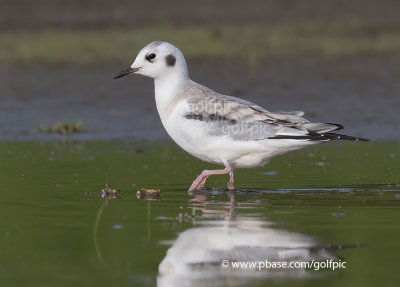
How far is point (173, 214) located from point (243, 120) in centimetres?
162

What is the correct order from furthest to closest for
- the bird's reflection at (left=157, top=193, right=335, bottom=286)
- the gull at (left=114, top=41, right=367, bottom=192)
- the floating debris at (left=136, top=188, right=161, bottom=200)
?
the gull at (left=114, top=41, right=367, bottom=192) → the floating debris at (left=136, top=188, right=161, bottom=200) → the bird's reflection at (left=157, top=193, right=335, bottom=286)

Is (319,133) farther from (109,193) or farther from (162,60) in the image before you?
(109,193)

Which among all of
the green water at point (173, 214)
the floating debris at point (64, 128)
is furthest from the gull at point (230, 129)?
the floating debris at point (64, 128)

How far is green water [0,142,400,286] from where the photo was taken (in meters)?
5.39

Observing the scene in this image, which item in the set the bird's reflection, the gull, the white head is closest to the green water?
the bird's reflection

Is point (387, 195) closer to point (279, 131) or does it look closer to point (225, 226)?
point (279, 131)

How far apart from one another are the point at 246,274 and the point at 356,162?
5.81 meters

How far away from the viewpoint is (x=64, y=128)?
541 inches

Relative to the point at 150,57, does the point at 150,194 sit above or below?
below

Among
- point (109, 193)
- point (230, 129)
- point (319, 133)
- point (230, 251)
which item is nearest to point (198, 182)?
point (230, 129)

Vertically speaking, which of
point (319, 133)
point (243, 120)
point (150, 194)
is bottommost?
point (150, 194)
